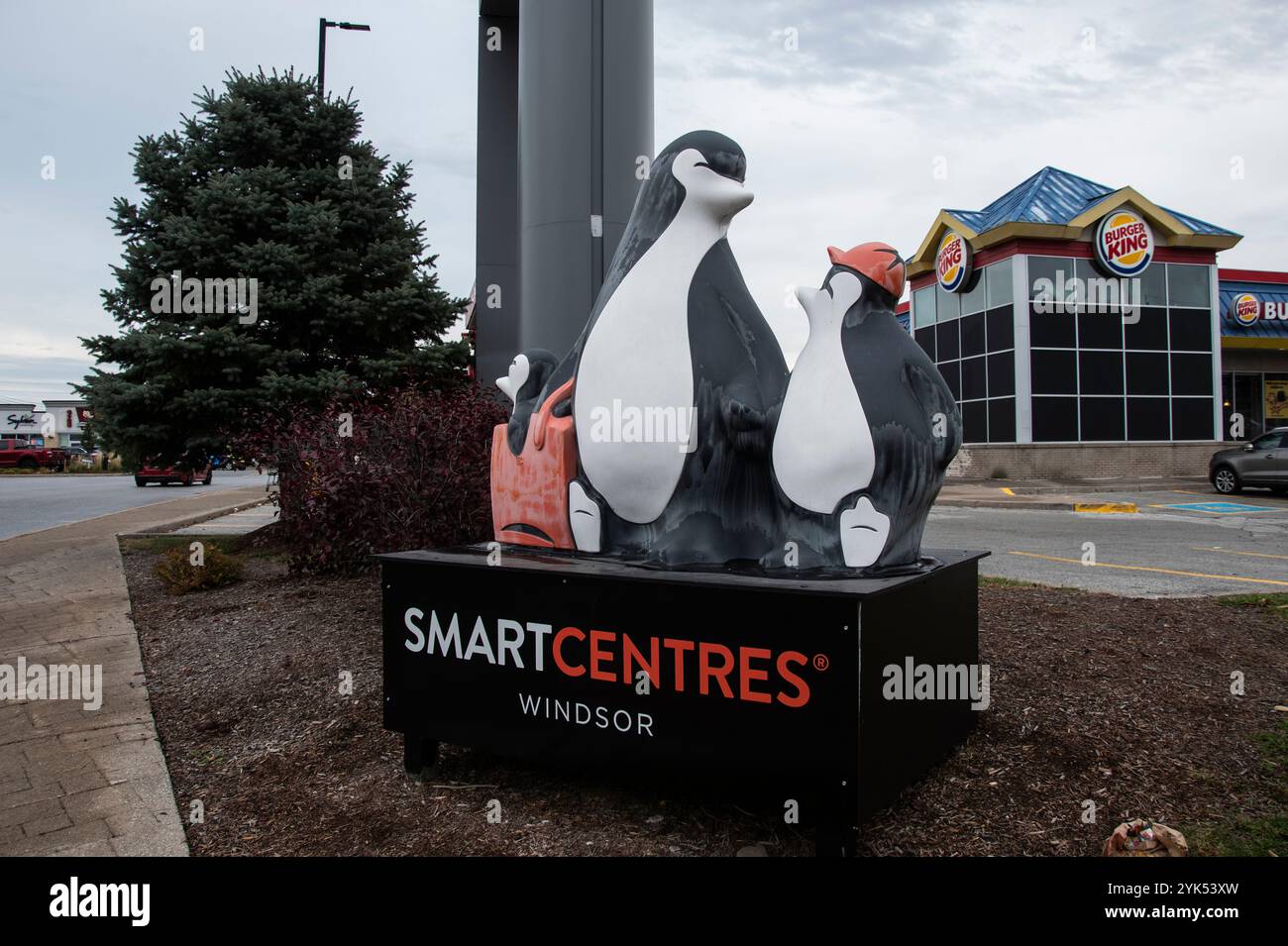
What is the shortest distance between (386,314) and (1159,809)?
9.22 m

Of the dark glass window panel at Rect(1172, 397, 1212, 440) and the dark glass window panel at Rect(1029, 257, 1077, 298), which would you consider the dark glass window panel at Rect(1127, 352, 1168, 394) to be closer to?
the dark glass window panel at Rect(1172, 397, 1212, 440)

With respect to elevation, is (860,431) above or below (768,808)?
above

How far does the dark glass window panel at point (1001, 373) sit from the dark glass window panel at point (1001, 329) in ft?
0.77

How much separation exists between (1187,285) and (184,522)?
25389 millimetres

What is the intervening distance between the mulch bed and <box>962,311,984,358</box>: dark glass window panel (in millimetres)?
19644

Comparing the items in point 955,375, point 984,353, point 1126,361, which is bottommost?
point 955,375

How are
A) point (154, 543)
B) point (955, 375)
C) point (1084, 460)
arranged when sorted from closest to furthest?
point (154, 543), point (1084, 460), point (955, 375)

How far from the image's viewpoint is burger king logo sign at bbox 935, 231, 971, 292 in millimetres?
24234

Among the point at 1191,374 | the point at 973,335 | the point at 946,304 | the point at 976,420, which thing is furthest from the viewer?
the point at 946,304

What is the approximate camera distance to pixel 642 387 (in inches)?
146

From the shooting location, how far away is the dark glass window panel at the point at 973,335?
24156 mm

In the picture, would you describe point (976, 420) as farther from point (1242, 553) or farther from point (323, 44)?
point (323, 44)

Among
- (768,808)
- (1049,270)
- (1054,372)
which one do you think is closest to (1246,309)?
(1049,270)
